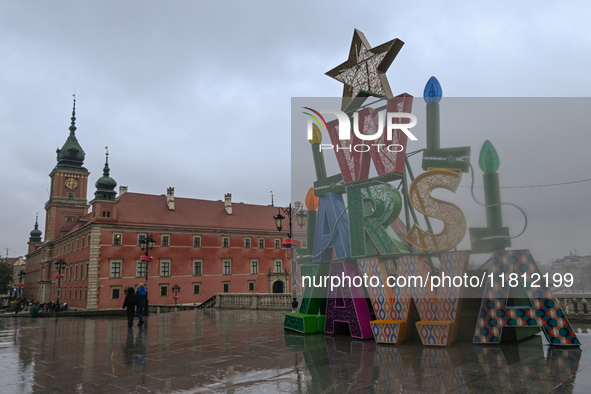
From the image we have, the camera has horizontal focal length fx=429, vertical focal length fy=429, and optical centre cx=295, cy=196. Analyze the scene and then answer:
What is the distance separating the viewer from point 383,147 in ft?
35.0

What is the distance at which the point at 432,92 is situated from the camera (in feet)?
32.6

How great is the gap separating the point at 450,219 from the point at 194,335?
26.0 ft

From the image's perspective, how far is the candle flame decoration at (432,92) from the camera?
989cm

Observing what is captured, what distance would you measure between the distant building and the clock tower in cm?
21

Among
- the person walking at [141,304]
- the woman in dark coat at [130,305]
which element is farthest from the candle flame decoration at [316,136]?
the person walking at [141,304]

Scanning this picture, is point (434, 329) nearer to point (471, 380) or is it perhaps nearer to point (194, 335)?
point (471, 380)

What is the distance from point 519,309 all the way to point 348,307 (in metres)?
3.97

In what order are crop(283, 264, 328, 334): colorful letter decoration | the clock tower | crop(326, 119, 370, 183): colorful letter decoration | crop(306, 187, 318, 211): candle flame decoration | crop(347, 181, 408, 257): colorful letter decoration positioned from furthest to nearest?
the clock tower
crop(306, 187, 318, 211): candle flame decoration
crop(283, 264, 328, 334): colorful letter decoration
crop(326, 119, 370, 183): colorful letter decoration
crop(347, 181, 408, 257): colorful letter decoration

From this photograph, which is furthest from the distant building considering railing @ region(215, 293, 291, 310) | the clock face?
railing @ region(215, 293, 291, 310)

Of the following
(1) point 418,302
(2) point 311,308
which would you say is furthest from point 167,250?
(1) point 418,302

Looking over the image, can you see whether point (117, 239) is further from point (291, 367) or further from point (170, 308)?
point (291, 367)

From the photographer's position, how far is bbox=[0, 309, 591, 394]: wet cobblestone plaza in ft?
20.3

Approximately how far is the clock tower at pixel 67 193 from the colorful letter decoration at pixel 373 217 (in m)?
64.6

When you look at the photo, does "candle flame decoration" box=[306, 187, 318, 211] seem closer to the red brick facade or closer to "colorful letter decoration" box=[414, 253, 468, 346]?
"colorful letter decoration" box=[414, 253, 468, 346]
